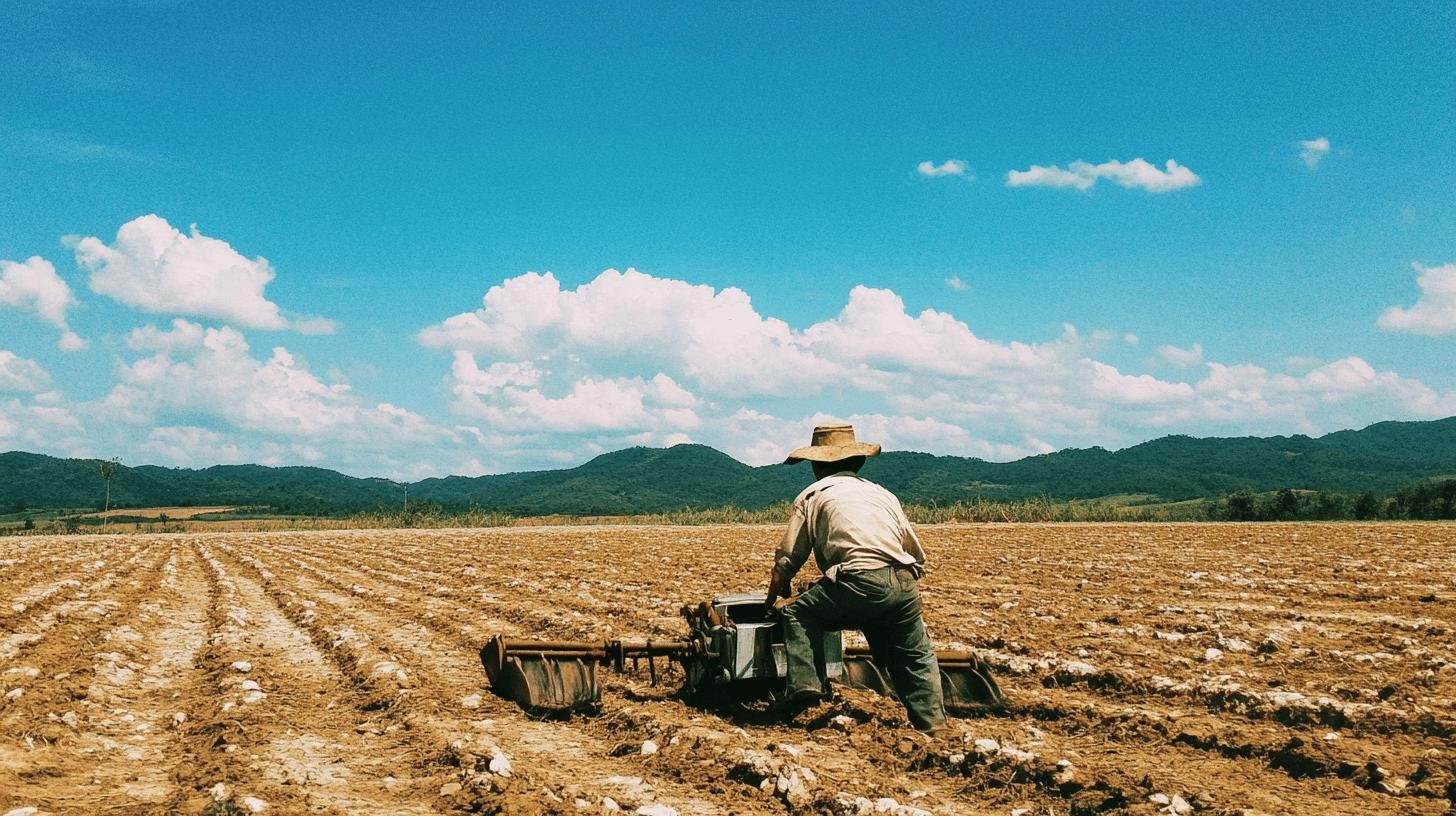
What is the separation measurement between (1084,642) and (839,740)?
401 centimetres

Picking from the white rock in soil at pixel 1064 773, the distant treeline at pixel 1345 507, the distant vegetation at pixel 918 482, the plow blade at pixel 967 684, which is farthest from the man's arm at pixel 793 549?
the distant vegetation at pixel 918 482

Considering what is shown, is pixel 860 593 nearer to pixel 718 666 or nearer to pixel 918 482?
pixel 718 666

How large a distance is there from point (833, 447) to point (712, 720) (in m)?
2.18

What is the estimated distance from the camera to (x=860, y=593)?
5.71 meters

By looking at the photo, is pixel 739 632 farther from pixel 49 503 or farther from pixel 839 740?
pixel 49 503

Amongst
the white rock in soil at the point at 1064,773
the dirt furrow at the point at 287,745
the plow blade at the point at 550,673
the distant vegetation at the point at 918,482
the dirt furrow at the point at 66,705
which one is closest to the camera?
the dirt furrow at the point at 287,745

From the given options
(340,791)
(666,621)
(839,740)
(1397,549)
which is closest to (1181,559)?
(1397,549)

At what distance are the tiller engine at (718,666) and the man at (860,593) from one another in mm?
279

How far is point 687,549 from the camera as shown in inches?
→ 1038

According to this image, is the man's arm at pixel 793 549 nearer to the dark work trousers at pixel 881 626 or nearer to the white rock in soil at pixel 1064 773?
the dark work trousers at pixel 881 626

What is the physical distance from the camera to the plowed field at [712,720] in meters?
Answer: 4.55

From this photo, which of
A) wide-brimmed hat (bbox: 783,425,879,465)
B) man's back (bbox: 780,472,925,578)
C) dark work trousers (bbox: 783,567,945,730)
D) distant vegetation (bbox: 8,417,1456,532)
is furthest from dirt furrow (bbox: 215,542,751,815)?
distant vegetation (bbox: 8,417,1456,532)

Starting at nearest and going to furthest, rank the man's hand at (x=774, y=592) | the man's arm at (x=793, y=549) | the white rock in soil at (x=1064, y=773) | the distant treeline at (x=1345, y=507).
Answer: the white rock in soil at (x=1064, y=773)
the man's arm at (x=793, y=549)
the man's hand at (x=774, y=592)
the distant treeline at (x=1345, y=507)

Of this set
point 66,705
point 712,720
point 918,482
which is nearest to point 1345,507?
point 712,720
